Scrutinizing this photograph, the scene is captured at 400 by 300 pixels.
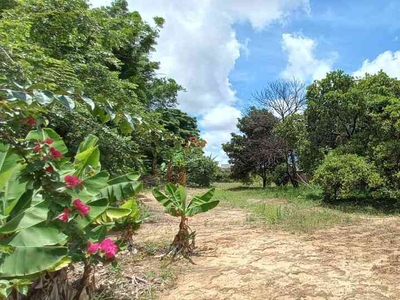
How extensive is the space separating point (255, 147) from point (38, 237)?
18.3 meters

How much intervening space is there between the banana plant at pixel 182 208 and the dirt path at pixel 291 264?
25cm

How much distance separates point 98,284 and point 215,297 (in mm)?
1173

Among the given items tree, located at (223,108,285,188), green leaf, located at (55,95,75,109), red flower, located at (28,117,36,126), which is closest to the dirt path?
red flower, located at (28,117,36,126)

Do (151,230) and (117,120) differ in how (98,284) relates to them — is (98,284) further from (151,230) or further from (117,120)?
(151,230)

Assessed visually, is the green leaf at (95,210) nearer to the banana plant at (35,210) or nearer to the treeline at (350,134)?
the banana plant at (35,210)

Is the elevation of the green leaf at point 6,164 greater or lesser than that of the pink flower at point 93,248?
greater

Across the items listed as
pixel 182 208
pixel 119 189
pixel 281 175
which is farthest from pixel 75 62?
pixel 281 175

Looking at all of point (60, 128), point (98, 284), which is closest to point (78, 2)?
point (60, 128)

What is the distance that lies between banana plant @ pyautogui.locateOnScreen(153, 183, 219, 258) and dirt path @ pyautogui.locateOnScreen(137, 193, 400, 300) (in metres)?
0.25

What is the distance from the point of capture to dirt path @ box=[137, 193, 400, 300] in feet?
11.3

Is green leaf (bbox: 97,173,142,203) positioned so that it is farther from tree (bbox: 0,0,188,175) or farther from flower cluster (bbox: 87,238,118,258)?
tree (bbox: 0,0,188,175)

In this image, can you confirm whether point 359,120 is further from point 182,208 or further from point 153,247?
Answer: point 153,247

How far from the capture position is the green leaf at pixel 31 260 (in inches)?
54.7

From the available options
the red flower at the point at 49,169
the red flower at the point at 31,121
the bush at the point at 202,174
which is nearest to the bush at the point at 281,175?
the bush at the point at 202,174
